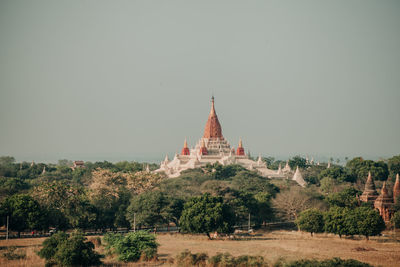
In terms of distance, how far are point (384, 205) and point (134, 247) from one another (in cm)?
3514

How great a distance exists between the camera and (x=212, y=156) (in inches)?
4552

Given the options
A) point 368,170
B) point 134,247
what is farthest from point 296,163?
point 134,247

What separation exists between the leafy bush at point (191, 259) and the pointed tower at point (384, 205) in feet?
104

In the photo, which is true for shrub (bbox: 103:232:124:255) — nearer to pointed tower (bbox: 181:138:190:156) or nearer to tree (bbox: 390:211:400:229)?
tree (bbox: 390:211:400:229)

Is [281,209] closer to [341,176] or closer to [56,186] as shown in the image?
[56,186]

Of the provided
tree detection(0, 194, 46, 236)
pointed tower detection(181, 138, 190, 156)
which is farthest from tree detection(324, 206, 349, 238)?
pointed tower detection(181, 138, 190, 156)

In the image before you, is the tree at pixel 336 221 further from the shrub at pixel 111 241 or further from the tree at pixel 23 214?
the tree at pixel 23 214

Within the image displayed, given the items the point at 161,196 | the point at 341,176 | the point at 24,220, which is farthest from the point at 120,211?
the point at 341,176

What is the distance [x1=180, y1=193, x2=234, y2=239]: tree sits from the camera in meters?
50.6

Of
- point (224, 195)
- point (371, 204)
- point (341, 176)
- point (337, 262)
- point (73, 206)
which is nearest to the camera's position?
point (337, 262)

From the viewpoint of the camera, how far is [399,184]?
69.2 meters

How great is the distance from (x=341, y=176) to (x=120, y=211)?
5184 cm

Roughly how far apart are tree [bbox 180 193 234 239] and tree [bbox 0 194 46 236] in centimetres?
1349

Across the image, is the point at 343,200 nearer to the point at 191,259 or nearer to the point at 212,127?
the point at 191,259
